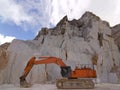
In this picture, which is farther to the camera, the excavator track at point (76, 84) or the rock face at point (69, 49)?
the rock face at point (69, 49)

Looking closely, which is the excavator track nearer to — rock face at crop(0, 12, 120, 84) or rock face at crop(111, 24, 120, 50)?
rock face at crop(0, 12, 120, 84)

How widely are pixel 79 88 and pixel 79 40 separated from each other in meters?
20.5

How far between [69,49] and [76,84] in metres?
17.9

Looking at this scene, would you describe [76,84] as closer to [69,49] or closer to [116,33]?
[69,49]

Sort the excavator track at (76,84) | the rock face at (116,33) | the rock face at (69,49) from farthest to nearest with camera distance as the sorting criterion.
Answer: the rock face at (116,33), the rock face at (69,49), the excavator track at (76,84)

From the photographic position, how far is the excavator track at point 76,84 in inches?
663

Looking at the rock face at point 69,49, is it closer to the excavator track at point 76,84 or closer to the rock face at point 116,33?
the rock face at point 116,33

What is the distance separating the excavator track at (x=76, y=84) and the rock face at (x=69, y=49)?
10751 millimetres

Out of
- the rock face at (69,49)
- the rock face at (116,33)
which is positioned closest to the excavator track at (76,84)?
the rock face at (69,49)

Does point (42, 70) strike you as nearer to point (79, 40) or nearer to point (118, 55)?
point (79, 40)

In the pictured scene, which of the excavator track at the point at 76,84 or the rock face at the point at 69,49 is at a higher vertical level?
the rock face at the point at 69,49

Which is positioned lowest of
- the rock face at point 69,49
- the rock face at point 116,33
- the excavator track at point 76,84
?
the excavator track at point 76,84

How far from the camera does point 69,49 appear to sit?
34.7 m

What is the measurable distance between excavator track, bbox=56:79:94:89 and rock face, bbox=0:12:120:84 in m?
10.8
